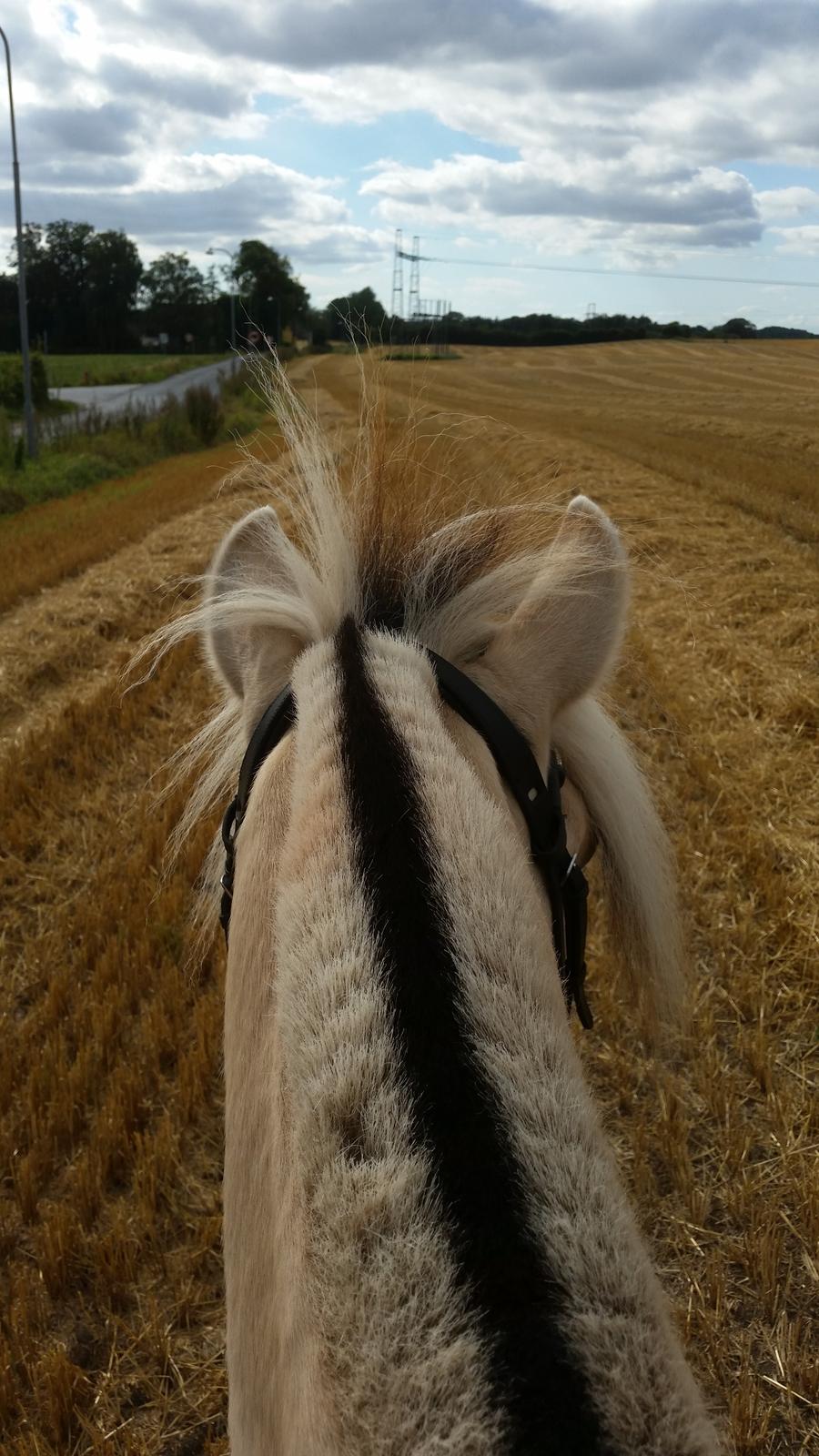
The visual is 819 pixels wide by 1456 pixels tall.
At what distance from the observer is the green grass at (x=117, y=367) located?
53531mm

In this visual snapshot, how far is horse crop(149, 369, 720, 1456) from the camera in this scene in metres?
0.59

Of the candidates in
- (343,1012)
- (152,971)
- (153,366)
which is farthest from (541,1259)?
(153,366)

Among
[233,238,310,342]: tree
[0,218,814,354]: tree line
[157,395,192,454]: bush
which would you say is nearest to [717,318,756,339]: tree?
[0,218,814,354]: tree line

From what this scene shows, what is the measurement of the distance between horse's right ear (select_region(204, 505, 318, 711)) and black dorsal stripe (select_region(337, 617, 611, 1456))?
516 millimetres

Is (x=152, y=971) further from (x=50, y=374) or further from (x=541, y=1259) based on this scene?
(x=50, y=374)

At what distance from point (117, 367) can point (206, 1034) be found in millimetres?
63973

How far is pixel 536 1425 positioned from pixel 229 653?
4.10 ft

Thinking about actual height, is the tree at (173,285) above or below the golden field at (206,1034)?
above

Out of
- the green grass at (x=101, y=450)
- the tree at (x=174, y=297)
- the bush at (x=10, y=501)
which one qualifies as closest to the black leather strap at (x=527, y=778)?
the green grass at (x=101, y=450)

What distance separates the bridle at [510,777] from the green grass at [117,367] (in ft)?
165

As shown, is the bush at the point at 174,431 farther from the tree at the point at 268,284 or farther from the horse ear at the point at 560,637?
the horse ear at the point at 560,637

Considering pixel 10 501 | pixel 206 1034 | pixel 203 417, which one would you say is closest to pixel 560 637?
pixel 206 1034

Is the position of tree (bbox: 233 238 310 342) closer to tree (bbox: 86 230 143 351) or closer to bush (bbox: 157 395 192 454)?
bush (bbox: 157 395 192 454)

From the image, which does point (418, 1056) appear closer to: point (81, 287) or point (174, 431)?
point (174, 431)
